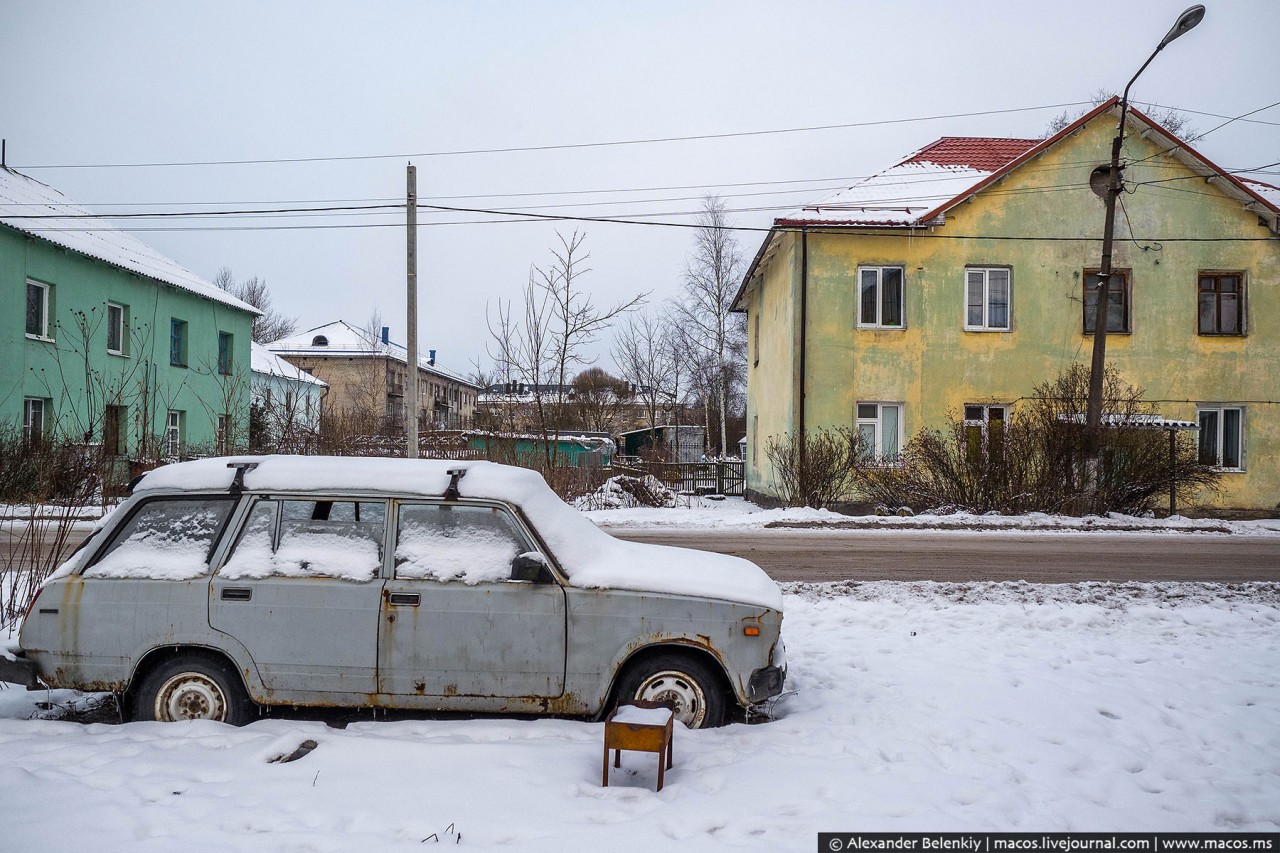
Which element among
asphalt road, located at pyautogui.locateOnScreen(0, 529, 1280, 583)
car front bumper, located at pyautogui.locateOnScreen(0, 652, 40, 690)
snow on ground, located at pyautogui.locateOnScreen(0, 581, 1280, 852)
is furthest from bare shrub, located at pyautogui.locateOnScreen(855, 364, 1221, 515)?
car front bumper, located at pyautogui.locateOnScreen(0, 652, 40, 690)

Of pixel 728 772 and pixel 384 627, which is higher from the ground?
pixel 384 627

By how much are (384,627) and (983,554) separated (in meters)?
9.90

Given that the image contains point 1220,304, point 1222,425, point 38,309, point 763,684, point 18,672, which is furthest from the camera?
point 38,309

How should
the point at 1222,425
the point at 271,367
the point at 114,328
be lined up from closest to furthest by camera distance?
the point at 1222,425 → the point at 114,328 → the point at 271,367

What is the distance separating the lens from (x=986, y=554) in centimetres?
1183

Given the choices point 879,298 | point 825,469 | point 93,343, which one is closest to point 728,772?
point 825,469

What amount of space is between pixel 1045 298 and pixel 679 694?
19.6 metres

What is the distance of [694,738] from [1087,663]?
3.55m

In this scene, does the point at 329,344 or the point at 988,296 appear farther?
the point at 329,344

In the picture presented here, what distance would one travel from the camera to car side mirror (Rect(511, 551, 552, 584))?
4.49 metres

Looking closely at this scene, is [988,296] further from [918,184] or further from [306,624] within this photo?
[306,624]

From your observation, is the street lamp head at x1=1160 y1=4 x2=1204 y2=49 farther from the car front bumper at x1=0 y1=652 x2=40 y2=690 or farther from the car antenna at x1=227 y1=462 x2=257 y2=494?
the car front bumper at x1=0 y1=652 x2=40 y2=690

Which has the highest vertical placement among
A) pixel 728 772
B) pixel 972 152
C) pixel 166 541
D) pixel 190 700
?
pixel 972 152

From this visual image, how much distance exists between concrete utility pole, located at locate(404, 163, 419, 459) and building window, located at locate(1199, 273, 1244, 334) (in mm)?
19997
